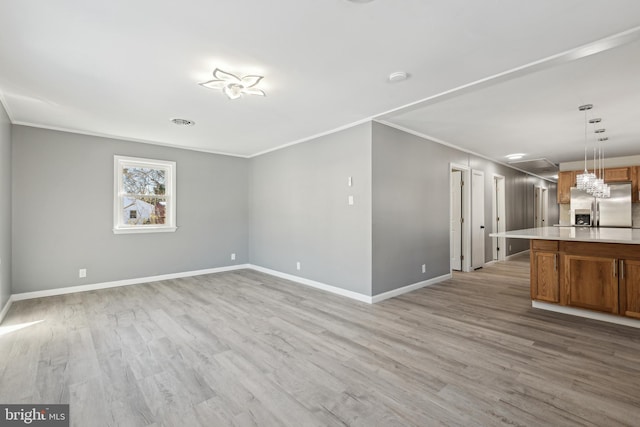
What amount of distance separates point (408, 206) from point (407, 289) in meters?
1.29

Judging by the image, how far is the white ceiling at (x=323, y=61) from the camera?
1934 millimetres

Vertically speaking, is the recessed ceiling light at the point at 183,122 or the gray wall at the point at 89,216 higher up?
the recessed ceiling light at the point at 183,122

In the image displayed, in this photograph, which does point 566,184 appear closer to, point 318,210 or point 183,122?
point 318,210

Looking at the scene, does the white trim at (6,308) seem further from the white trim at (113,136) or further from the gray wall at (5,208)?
the white trim at (113,136)

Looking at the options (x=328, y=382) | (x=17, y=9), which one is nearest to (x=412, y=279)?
(x=328, y=382)

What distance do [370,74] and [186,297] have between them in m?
3.86

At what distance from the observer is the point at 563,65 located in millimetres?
2607

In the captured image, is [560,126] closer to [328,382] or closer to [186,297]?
[328,382]

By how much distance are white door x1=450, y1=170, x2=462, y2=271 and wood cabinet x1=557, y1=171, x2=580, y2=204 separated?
3208 millimetres

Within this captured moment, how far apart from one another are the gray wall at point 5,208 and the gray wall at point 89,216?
0.76 ft

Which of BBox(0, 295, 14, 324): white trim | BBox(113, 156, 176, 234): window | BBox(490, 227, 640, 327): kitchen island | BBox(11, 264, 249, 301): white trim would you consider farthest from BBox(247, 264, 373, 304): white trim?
BBox(0, 295, 14, 324): white trim

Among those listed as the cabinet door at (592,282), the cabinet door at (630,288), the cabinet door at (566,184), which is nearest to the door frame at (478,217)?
the cabinet door at (566,184)

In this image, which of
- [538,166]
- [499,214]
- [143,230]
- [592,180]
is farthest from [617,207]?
[143,230]

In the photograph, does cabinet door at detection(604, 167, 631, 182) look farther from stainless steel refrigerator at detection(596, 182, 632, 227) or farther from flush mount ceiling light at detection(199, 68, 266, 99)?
flush mount ceiling light at detection(199, 68, 266, 99)
